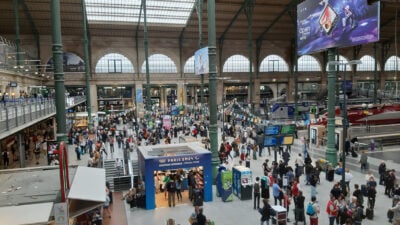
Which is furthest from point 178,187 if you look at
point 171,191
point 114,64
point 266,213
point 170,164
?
point 114,64

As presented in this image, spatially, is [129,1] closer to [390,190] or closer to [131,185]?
[131,185]

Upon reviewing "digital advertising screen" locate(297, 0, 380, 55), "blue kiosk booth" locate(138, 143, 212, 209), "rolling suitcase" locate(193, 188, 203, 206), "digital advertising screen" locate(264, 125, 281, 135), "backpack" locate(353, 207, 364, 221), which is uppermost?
"digital advertising screen" locate(297, 0, 380, 55)

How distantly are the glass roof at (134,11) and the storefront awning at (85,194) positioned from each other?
35.9 m

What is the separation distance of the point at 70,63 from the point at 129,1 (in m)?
12.7

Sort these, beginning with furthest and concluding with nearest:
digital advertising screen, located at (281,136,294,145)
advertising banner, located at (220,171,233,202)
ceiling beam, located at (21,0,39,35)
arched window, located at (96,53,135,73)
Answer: arched window, located at (96,53,135,73) < ceiling beam, located at (21,0,39,35) < digital advertising screen, located at (281,136,294,145) < advertising banner, located at (220,171,233,202)

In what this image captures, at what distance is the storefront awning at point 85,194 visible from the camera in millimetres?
5129

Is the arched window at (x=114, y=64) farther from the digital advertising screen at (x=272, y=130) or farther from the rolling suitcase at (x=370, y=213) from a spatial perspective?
the rolling suitcase at (x=370, y=213)

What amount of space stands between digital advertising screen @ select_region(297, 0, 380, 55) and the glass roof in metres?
23.6

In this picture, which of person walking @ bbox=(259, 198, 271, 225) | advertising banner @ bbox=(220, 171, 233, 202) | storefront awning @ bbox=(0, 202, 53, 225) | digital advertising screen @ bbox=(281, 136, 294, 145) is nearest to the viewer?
storefront awning @ bbox=(0, 202, 53, 225)

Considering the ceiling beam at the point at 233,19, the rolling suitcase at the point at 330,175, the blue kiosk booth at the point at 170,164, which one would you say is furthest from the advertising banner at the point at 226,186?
the ceiling beam at the point at 233,19

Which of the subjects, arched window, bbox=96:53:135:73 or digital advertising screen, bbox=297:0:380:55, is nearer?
digital advertising screen, bbox=297:0:380:55

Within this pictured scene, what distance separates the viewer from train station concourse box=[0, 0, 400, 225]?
7.19 metres

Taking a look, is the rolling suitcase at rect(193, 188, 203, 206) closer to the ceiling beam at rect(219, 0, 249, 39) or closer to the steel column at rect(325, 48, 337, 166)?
the steel column at rect(325, 48, 337, 166)

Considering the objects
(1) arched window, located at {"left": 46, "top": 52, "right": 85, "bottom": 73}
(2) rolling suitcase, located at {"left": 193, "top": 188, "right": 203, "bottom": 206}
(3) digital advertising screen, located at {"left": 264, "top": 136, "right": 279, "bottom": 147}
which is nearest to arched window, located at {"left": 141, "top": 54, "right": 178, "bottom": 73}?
(1) arched window, located at {"left": 46, "top": 52, "right": 85, "bottom": 73}
